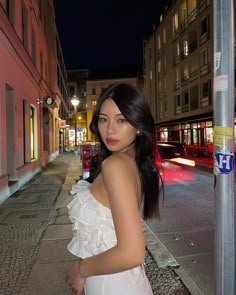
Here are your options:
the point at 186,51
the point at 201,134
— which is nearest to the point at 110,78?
the point at 186,51

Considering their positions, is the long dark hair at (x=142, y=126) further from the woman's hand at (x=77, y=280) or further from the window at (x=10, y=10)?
the window at (x=10, y=10)

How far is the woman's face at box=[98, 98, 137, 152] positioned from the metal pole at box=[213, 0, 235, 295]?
0.88 metres

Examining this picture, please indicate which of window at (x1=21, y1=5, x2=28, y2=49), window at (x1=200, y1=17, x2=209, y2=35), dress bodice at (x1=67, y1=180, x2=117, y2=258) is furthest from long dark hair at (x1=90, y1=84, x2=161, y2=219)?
window at (x1=200, y1=17, x2=209, y2=35)

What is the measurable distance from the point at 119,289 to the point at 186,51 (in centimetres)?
3502

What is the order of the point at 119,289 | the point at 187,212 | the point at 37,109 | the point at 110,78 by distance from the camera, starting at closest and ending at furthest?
the point at 119,289 → the point at 187,212 → the point at 37,109 → the point at 110,78

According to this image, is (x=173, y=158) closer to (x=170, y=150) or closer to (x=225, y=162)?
(x=170, y=150)

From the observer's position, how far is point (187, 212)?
25.9 ft

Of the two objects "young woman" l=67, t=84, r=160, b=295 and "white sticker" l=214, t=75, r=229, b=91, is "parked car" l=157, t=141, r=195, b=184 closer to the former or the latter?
"white sticker" l=214, t=75, r=229, b=91

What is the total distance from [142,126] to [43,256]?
3.98 metres

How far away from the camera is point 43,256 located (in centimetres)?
506

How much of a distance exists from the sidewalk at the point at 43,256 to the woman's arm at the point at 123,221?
8.74 feet

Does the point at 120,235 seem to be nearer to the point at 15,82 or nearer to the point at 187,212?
the point at 187,212

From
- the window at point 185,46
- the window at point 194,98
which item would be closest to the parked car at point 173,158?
the window at point 194,98

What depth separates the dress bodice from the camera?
168 cm
